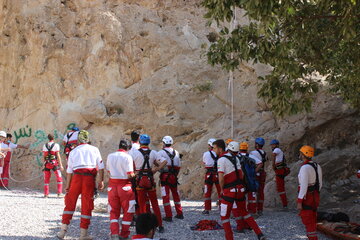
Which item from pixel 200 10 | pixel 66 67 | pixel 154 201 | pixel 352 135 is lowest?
pixel 154 201

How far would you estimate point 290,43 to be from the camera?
25.9ft

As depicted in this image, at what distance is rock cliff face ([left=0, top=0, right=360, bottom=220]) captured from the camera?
14.9m

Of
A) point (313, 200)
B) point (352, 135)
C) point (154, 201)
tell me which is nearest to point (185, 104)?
point (352, 135)

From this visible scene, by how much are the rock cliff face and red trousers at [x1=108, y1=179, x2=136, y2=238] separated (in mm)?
7124

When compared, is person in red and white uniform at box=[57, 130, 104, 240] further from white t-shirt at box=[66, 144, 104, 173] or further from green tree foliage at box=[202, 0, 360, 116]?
green tree foliage at box=[202, 0, 360, 116]

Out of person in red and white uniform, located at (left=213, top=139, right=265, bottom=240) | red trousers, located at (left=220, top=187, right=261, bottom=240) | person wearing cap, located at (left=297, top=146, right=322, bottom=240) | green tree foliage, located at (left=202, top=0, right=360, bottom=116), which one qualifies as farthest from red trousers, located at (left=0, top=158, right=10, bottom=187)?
person wearing cap, located at (left=297, top=146, right=322, bottom=240)

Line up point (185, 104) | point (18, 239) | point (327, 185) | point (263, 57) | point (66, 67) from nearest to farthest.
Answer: point (18, 239)
point (263, 57)
point (327, 185)
point (185, 104)
point (66, 67)

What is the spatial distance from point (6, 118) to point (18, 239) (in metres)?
11.3

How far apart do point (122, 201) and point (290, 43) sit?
4.46 metres

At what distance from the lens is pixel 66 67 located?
16.7 meters

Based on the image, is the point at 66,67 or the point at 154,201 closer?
the point at 154,201

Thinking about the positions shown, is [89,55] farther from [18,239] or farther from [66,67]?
[18,239]

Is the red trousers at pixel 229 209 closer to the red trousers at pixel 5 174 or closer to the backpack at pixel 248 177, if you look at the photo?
the backpack at pixel 248 177

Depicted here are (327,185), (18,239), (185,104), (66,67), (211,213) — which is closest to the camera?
(18,239)
